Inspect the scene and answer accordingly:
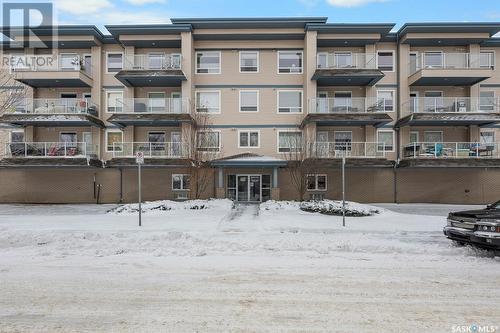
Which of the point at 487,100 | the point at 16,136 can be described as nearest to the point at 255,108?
the point at 487,100

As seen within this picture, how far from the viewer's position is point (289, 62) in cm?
2709

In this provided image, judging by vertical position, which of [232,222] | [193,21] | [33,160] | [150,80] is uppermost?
[193,21]

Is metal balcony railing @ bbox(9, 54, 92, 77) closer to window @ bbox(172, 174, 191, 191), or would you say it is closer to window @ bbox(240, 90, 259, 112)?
window @ bbox(172, 174, 191, 191)

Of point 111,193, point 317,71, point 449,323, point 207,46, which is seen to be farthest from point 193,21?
point 449,323

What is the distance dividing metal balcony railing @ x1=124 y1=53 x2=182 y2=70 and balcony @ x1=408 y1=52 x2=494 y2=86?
1716cm

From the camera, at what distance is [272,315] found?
16.3 ft

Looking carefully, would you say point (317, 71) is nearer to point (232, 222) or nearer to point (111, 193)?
point (232, 222)

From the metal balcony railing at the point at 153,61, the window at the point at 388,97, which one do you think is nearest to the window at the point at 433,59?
the window at the point at 388,97

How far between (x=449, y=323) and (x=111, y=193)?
25.2 meters

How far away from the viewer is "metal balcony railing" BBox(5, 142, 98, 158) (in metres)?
24.4

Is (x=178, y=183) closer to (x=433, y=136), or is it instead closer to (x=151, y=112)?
(x=151, y=112)

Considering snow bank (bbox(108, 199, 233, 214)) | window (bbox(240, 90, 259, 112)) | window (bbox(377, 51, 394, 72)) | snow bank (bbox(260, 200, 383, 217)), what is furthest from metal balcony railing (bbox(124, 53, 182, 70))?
window (bbox(377, 51, 394, 72))

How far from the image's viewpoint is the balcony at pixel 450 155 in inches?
935

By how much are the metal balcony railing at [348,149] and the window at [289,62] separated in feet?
20.7
